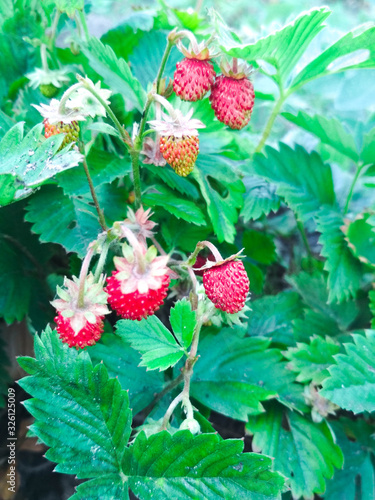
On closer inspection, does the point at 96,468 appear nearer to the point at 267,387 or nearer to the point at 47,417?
the point at 47,417

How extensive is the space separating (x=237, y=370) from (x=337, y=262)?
0.30 meters

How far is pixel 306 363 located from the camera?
0.88 metres

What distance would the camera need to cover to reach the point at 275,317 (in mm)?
1013

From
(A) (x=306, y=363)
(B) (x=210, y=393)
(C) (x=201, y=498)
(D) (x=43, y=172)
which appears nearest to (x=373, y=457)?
(A) (x=306, y=363)

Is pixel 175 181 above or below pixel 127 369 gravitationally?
above

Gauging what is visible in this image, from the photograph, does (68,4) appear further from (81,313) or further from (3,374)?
(3,374)

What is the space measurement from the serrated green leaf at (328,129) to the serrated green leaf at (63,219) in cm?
45

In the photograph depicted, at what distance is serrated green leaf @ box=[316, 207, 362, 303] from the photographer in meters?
0.96

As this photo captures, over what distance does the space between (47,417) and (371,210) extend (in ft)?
2.55

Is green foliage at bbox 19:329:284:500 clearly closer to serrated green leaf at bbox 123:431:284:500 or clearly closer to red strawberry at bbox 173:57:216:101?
serrated green leaf at bbox 123:431:284:500

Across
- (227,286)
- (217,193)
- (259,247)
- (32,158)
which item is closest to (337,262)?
(259,247)

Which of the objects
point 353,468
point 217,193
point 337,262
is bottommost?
point 353,468

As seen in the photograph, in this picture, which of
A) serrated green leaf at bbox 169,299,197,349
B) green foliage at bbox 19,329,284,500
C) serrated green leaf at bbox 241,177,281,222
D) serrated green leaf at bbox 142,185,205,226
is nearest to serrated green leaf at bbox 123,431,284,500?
green foliage at bbox 19,329,284,500

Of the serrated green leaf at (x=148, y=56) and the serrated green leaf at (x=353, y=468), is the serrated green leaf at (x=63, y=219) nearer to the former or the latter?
the serrated green leaf at (x=148, y=56)
